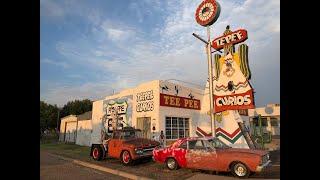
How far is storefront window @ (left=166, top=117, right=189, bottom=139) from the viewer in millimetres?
24000

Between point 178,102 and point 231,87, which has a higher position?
point 231,87

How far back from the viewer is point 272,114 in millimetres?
52406

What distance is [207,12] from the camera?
60.4ft

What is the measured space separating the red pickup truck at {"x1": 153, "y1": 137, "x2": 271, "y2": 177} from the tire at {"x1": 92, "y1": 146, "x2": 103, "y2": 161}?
557cm

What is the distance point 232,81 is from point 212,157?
565 centimetres

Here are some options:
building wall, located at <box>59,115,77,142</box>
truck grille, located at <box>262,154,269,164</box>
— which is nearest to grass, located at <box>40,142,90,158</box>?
building wall, located at <box>59,115,77,142</box>

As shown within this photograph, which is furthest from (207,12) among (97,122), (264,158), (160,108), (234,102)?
(97,122)

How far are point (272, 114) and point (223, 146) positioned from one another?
4329cm

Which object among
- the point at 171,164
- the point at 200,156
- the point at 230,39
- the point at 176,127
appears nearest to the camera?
the point at 200,156

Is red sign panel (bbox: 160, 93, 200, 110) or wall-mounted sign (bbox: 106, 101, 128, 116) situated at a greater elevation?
red sign panel (bbox: 160, 93, 200, 110)

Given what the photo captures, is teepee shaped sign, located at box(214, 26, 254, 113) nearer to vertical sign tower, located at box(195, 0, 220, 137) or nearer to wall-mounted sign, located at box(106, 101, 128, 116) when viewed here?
vertical sign tower, located at box(195, 0, 220, 137)

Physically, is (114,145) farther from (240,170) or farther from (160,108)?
(240,170)
